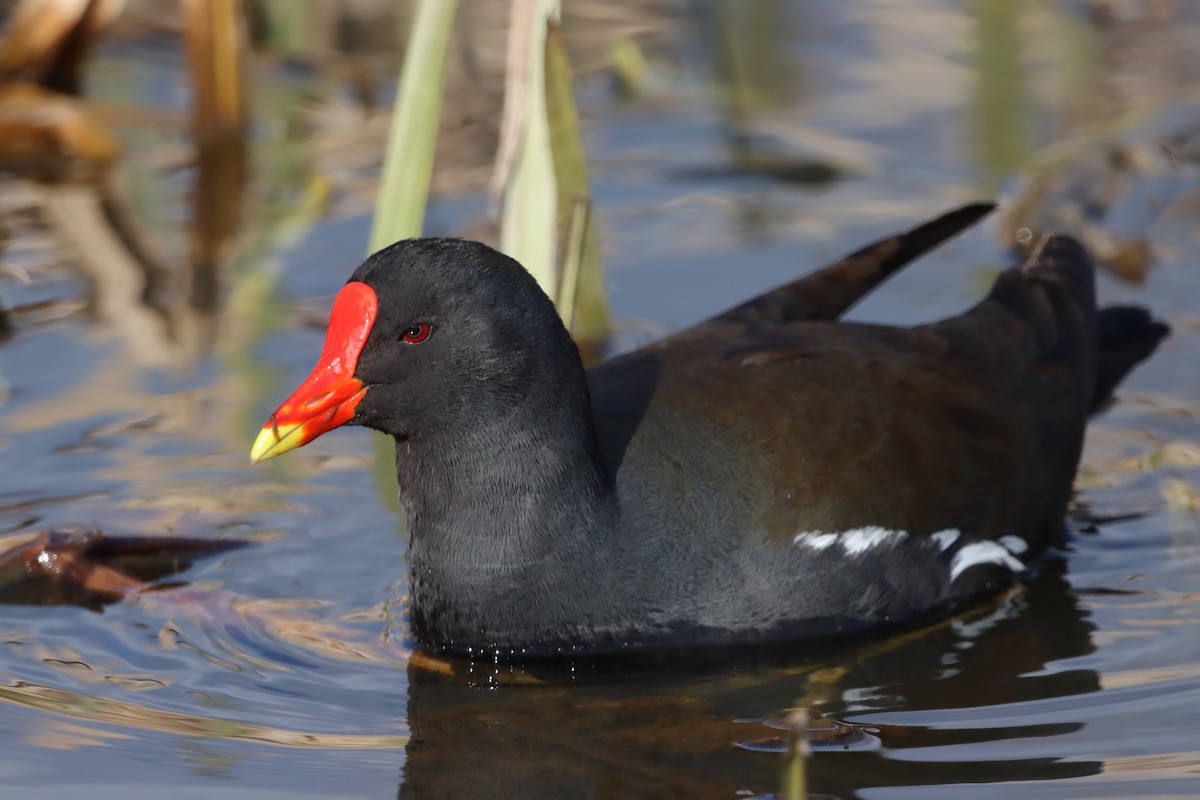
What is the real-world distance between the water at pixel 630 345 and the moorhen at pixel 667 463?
0.15m

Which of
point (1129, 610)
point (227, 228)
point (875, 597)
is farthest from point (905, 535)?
point (227, 228)

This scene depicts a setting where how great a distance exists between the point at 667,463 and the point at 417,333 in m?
0.69

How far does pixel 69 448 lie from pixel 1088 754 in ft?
9.80

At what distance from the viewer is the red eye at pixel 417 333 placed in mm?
4246

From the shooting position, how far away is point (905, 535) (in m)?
4.66

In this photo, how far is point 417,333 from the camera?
4254 millimetres

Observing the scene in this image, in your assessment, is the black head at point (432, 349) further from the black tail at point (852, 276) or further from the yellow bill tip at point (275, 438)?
the black tail at point (852, 276)

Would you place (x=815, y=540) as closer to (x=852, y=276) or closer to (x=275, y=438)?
(x=852, y=276)

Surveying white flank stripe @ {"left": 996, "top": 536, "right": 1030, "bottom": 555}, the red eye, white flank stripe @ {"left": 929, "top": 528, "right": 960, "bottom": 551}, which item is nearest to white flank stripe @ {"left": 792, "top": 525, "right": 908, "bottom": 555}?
white flank stripe @ {"left": 929, "top": 528, "right": 960, "bottom": 551}

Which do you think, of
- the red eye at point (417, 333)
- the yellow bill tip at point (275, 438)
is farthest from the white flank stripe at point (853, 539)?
the yellow bill tip at point (275, 438)

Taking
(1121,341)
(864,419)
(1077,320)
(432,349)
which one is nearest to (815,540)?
(864,419)

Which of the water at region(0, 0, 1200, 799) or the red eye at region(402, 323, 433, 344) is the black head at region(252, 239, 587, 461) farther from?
the water at region(0, 0, 1200, 799)

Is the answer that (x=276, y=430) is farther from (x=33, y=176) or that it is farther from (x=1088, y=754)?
(x=33, y=176)

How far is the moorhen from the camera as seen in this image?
167 inches
